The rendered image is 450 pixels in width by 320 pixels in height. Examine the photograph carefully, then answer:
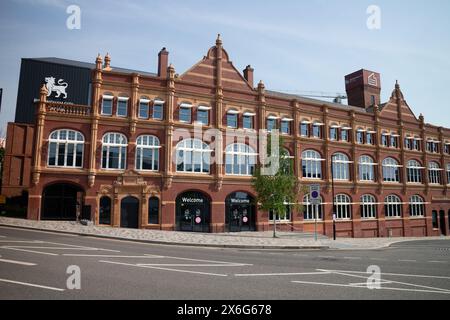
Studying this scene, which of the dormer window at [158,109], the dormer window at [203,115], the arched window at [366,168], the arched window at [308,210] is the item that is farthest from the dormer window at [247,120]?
the arched window at [366,168]

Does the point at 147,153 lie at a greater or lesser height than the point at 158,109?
lesser

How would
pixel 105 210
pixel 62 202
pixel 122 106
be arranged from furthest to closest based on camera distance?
pixel 122 106
pixel 105 210
pixel 62 202

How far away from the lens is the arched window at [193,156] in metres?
30.8

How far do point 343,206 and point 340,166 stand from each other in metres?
4.99

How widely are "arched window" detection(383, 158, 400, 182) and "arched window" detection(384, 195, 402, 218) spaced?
2.49 meters

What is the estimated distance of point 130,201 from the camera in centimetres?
2880

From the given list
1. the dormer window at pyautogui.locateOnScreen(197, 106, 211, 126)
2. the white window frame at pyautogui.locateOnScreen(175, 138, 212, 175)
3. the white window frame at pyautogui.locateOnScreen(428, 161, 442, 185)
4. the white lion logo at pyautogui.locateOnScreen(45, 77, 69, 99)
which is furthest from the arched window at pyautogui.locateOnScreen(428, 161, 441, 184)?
the white lion logo at pyautogui.locateOnScreen(45, 77, 69, 99)

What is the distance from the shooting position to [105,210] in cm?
2809

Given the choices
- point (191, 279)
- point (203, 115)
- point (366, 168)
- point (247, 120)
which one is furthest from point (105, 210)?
point (366, 168)

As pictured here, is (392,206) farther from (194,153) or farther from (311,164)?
(194,153)

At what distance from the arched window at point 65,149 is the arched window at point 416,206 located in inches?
1698

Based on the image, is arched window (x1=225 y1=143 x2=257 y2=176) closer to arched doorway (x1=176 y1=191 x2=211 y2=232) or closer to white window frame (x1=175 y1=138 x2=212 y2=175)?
white window frame (x1=175 y1=138 x2=212 y2=175)

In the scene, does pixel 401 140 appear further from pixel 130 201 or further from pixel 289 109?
pixel 130 201

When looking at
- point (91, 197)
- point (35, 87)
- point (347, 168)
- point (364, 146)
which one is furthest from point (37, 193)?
point (364, 146)
